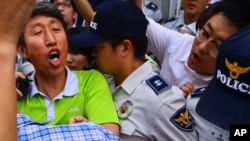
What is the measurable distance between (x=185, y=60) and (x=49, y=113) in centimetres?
68

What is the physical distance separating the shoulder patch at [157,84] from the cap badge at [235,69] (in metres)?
0.36

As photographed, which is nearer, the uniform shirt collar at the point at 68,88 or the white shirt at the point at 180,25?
the uniform shirt collar at the point at 68,88

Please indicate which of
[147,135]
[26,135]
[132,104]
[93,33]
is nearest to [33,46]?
[93,33]

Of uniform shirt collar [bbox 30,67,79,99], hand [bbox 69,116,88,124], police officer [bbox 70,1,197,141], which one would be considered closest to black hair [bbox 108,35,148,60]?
police officer [bbox 70,1,197,141]

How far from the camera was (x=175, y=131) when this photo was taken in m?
Result: 1.55

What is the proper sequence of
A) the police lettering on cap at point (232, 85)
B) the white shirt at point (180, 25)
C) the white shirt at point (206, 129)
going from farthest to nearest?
1. the white shirt at point (180, 25)
2. the white shirt at point (206, 129)
3. the police lettering on cap at point (232, 85)

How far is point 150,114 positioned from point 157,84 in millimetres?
135

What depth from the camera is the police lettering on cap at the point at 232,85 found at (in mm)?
1282

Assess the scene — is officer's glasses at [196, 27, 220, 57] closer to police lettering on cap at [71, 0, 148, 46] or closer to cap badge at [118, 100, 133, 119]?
police lettering on cap at [71, 0, 148, 46]

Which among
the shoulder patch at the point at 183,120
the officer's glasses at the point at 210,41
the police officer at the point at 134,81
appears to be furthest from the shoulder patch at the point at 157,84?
the officer's glasses at the point at 210,41

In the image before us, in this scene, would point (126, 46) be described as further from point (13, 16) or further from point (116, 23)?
point (13, 16)

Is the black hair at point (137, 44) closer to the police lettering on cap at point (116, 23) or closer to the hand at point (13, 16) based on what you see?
the police lettering on cap at point (116, 23)

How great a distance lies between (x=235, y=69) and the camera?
1292 millimetres

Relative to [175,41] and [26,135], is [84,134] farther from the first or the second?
[175,41]
